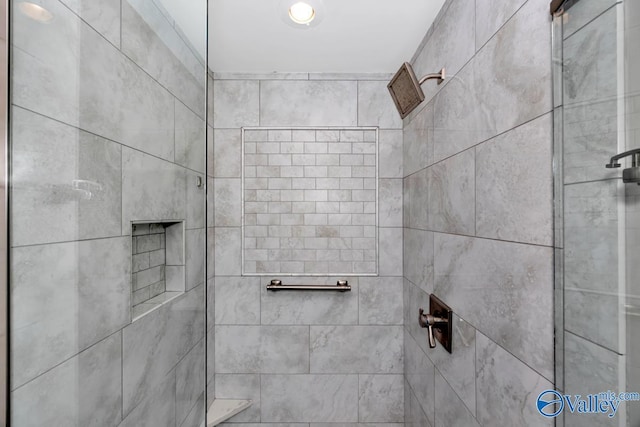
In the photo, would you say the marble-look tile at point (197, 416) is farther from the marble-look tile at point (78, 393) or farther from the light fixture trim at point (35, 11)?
the light fixture trim at point (35, 11)

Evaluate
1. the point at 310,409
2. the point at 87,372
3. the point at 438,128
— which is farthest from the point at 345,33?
the point at 310,409

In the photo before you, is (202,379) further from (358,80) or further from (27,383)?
(358,80)

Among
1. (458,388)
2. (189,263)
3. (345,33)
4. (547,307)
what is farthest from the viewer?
(345,33)

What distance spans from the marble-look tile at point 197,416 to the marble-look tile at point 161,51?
2.80 feet

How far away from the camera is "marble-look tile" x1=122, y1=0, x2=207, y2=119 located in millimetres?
586

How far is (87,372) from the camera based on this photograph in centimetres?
51

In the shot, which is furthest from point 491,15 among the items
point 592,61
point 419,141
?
point 419,141

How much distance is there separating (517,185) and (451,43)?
67cm

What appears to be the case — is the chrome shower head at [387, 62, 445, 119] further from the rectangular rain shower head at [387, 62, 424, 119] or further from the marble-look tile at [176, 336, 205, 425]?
A: the marble-look tile at [176, 336, 205, 425]

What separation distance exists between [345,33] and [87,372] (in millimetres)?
1514

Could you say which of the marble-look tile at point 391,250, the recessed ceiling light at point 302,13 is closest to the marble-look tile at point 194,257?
the recessed ceiling light at point 302,13

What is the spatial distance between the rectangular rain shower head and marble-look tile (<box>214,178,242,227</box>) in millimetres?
1031

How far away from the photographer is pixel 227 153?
69.8 inches

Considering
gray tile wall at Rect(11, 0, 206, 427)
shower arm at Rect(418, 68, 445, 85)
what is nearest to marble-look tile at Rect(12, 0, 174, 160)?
gray tile wall at Rect(11, 0, 206, 427)
